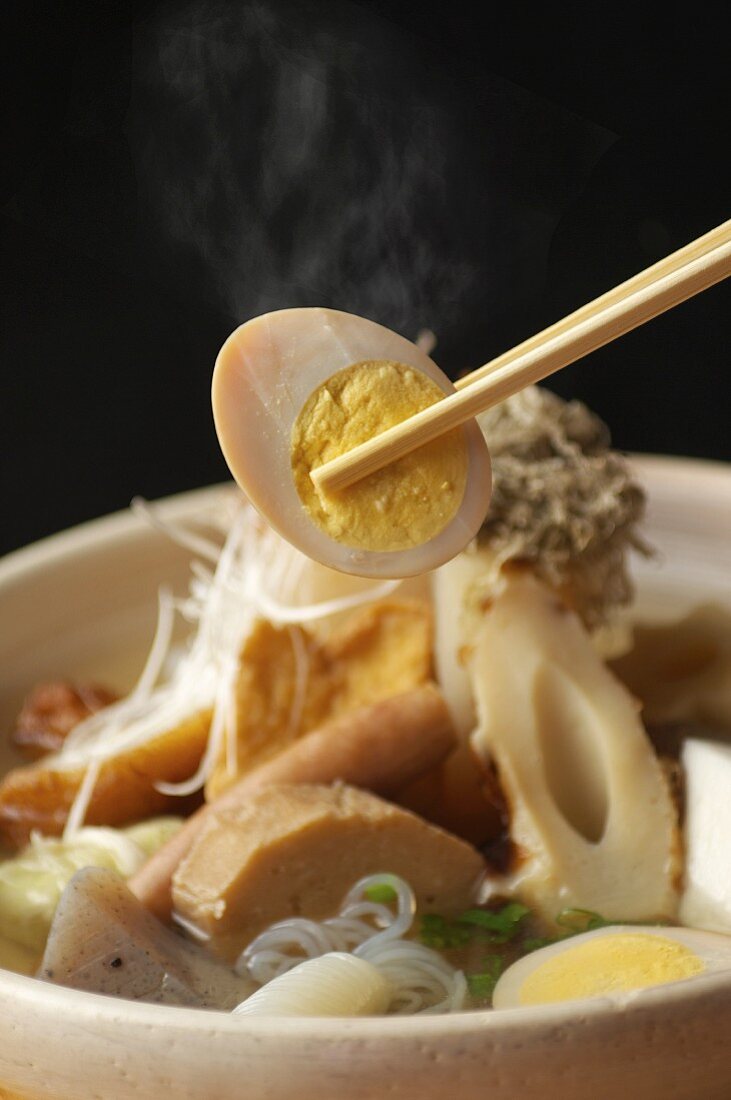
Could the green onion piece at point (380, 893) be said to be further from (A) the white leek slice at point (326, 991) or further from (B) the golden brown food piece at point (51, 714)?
(B) the golden brown food piece at point (51, 714)

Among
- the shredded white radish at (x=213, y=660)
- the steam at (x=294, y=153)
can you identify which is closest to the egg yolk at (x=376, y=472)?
the shredded white radish at (x=213, y=660)

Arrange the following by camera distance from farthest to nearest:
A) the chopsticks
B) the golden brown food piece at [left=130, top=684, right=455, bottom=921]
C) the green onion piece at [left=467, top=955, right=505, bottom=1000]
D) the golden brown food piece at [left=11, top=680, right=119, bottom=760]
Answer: the golden brown food piece at [left=11, top=680, right=119, bottom=760] → the golden brown food piece at [left=130, top=684, right=455, bottom=921] → the green onion piece at [left=467, top=955, right=505, bottom=1000] → the chopsticks

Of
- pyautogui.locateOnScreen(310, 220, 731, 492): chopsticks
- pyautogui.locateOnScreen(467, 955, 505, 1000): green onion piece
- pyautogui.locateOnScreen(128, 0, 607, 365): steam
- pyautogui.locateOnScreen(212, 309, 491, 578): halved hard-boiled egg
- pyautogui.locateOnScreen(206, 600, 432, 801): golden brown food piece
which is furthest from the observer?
pyautogui.locateOnScreen(128, 0, 607, 365): steam

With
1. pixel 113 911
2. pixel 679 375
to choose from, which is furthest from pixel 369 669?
pixel 679 375

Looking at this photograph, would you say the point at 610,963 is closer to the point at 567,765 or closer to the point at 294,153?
the point at 567,765

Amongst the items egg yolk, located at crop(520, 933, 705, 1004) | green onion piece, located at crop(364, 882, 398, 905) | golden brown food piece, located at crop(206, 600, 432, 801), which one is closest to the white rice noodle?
green onion piece, located at crop(364, 882, 398, 905)

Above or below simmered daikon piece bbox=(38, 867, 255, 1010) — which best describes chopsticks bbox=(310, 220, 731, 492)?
above

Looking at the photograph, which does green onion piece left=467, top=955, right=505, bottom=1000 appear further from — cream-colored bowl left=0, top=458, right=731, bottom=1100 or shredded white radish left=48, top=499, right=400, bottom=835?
shredded white radish left=48, top=499, right=400, bottom=835
